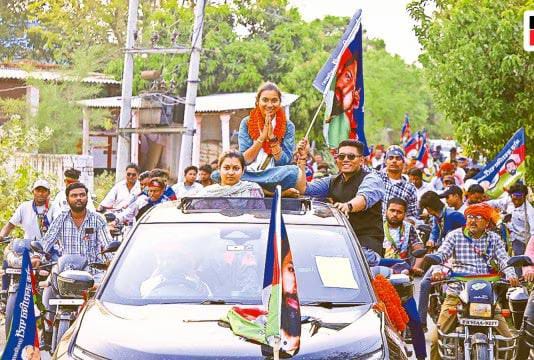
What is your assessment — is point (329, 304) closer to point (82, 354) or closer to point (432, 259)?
point (82, 354)

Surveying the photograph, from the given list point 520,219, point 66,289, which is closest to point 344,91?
point 520,219

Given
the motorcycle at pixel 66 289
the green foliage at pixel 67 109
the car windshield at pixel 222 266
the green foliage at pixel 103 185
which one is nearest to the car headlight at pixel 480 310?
the car windshield at pixel 222 266

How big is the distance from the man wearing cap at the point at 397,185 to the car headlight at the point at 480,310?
371 cm

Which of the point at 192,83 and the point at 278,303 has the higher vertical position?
the point at 192,83

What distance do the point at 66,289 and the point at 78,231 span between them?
3119 mm

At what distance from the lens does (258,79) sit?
4272cm

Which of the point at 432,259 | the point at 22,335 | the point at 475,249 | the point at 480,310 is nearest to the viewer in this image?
the point at 22,335

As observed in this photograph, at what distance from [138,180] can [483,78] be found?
5816mm

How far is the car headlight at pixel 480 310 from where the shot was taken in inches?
364

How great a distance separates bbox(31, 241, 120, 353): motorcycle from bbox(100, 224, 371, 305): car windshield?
18.6 inches

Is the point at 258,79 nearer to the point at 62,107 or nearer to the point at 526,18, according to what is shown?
the point at 62,107

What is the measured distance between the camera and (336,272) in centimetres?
696

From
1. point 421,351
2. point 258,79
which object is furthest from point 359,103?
point 258,79

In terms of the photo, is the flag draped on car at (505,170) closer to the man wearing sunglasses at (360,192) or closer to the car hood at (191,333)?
the man wearing sunglasses at (360,192)
